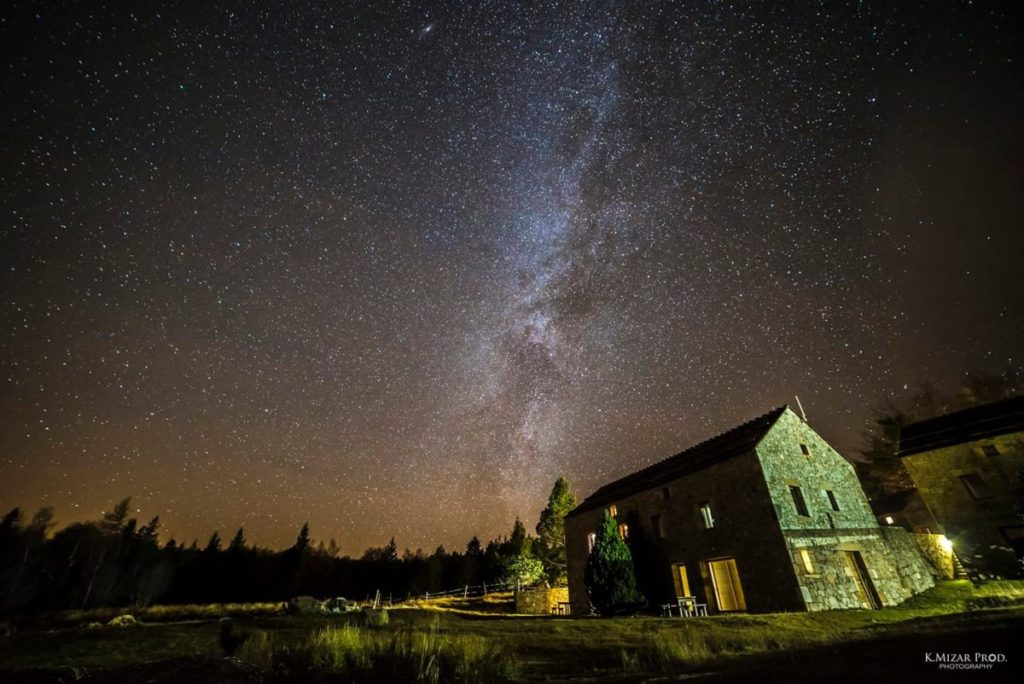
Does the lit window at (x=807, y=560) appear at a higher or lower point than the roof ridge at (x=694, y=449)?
lower

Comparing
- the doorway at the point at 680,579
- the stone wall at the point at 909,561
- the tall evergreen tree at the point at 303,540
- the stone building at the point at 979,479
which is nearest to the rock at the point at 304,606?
the doorway at the point at 680,579

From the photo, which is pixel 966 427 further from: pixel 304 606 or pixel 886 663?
pixel 304 606

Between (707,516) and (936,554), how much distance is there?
15.4 metres

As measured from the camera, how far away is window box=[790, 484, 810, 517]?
2102cm

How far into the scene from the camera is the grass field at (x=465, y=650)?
5.62 m

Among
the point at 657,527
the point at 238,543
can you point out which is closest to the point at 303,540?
the point at 238,543

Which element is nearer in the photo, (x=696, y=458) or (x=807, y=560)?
(x=807, y=560)

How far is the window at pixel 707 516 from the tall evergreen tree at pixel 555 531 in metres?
27.1

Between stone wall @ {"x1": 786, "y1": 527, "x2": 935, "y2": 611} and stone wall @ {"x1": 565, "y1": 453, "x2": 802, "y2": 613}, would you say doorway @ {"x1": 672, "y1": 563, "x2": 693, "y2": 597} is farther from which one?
stone wall @ {"x1": 786, "y1": 527, "x2": 935, "y2": 611}

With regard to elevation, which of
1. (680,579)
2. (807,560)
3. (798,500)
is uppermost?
(798,500)

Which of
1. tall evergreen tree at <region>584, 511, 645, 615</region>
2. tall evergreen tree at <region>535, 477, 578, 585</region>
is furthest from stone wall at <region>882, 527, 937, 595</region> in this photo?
tall evergreen tree at <region>535, 477, 578, 585</region>

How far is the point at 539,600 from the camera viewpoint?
35.2 m

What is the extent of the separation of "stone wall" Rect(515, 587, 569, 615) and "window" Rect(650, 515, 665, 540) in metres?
14.1

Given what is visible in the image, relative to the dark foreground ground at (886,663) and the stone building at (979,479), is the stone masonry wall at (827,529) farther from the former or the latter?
the dark foreground ground at (886,663)
